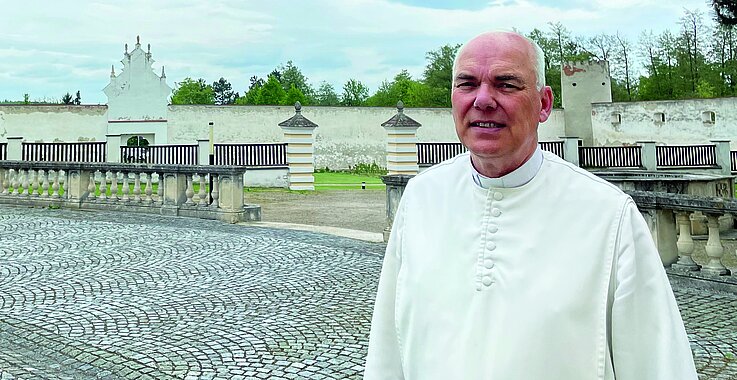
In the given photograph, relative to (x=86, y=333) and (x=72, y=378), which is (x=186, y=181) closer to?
(x=86, y=333)

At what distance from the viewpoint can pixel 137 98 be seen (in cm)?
2648

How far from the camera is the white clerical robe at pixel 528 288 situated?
151 centimetres

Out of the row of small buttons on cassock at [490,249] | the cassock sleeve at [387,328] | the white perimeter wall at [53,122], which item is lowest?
the cassock sleeve at [387,328]

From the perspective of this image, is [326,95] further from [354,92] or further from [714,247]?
[714,247]

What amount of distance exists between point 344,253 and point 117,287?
307 centimetres

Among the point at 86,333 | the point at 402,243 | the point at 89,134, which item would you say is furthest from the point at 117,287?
the point at 89,134

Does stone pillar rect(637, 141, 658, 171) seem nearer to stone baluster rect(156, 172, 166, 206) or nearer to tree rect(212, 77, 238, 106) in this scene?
stone baluster rect(156, 172, 166, 206)

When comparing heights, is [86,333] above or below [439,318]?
below

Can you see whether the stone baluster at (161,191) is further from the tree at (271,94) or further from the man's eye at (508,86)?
the tree at (271,94)

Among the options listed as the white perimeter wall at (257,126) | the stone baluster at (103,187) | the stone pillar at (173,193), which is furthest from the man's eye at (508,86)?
the white perimeter wall at (257,126)

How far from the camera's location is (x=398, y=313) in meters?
1.82

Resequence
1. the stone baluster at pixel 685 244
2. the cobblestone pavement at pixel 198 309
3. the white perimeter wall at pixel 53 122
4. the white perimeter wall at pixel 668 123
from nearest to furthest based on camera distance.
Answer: the cobblestone pavement at pixel 198 309 → the stone baluster at pixel 685 244 → the white perimeter wall at pixel 53 122 → the white perimeter wall at pixel 668 123

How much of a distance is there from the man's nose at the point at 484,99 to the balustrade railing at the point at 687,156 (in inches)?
1009

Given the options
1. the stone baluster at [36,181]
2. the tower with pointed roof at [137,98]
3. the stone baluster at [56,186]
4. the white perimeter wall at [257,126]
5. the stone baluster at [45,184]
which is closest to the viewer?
the stone baluster at [56,186]
